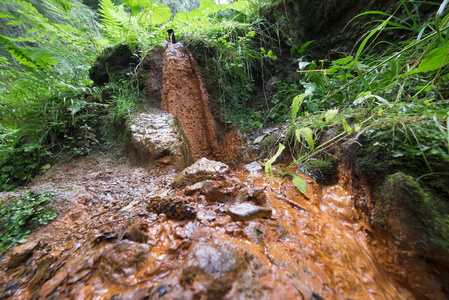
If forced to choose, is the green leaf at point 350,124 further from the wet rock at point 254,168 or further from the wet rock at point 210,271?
the wet rock at point 210,271

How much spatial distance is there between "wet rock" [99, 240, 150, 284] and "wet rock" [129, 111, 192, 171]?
1452 mm

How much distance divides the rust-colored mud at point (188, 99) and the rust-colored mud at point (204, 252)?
180cm

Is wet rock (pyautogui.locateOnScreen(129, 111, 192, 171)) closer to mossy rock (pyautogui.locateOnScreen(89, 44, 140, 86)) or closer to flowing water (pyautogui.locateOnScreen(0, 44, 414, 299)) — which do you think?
flowing water (pyautogui.locateOnScreen(0, 44, 414, 299))

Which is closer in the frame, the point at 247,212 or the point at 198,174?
the point at 247,212

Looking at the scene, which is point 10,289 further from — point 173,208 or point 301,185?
point 301,185

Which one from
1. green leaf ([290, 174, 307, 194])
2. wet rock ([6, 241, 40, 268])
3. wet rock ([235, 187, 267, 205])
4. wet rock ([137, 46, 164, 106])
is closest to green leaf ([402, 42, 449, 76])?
green leaf ([290, 174, 307, 194])

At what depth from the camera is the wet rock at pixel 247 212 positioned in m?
1.03

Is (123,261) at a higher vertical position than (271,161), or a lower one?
lower

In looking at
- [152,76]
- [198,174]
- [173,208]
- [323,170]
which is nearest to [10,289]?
[173,208]

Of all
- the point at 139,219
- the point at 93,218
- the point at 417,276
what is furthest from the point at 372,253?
the point at 93,218

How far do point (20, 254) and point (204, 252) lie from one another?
46.3 inches

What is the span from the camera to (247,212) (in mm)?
1053

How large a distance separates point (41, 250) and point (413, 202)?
84.2 inches

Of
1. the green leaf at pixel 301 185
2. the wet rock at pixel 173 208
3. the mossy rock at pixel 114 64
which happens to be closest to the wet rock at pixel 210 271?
the wet rock at pixel 173 208
